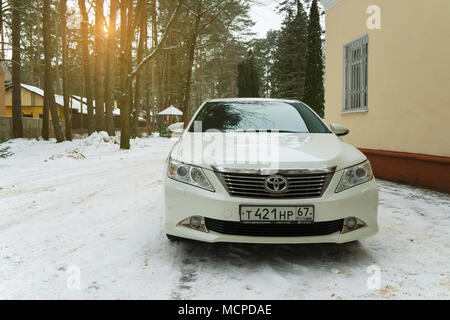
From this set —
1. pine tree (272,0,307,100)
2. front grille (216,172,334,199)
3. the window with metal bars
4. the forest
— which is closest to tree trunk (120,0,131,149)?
the forest

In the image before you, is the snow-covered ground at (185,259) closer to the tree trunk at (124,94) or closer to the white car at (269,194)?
the white car at (269,194)

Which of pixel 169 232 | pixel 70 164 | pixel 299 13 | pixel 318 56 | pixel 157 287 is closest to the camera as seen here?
pixel 157 287

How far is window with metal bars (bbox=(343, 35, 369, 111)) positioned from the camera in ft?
30.7

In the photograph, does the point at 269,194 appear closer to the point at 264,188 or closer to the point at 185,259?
the point at 264,188

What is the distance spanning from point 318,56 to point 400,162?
71.8ft

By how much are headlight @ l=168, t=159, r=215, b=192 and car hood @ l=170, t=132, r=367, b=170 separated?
0.05 metres

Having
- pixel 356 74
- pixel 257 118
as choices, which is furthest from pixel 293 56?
pixel 257 118

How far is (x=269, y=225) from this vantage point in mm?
3092

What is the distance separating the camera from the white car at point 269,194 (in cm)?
309

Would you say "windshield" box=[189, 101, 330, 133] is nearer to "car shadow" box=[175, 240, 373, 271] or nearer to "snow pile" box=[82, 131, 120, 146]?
"car shadow" box=[175, 240, 373, 271]

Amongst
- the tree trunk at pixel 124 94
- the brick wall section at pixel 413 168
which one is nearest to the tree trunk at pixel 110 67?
the tree trunk at pixel 124 94
